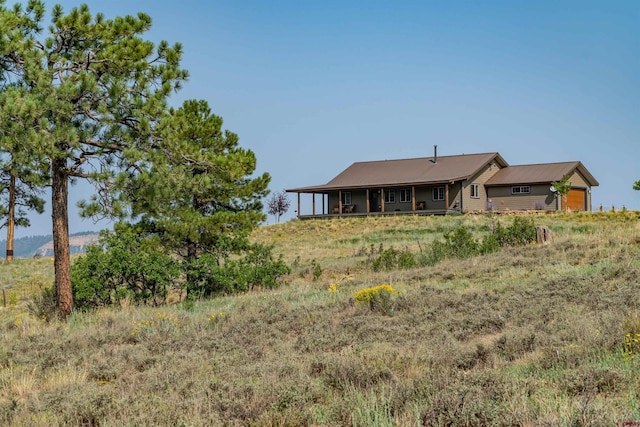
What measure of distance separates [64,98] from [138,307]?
17.8ft

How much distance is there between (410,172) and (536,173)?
888 centimetres

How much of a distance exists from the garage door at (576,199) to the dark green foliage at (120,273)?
3398cm

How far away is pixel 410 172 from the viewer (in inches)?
1748

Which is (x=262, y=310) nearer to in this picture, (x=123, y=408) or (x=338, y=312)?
(x=338, y=312)

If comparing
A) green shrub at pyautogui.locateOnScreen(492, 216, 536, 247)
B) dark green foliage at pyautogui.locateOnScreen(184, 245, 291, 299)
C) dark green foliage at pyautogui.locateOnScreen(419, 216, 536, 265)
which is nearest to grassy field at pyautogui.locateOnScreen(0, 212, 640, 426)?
dark green foliage at pyautogui.locateOnScreen(419, 216, 536, 265)

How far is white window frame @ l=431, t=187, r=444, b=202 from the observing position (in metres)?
42.7

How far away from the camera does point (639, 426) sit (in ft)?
14.0

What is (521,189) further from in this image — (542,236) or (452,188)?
(542,236)

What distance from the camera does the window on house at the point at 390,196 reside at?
44.5 meters

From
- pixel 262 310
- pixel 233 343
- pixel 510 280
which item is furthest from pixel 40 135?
pixel 510 280

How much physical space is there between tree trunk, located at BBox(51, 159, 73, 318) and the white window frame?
3103 centimetres

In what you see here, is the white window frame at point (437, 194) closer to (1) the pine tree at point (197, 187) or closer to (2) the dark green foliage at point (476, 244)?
(2) the dark green foliage at point (476, 244)

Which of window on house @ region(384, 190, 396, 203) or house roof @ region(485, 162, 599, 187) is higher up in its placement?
house roof @ region(485, 162, 599, 187)

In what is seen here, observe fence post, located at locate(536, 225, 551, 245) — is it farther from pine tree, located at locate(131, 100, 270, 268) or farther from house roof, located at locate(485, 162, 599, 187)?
house roof, located at locate(485, 162, 599, 187)
